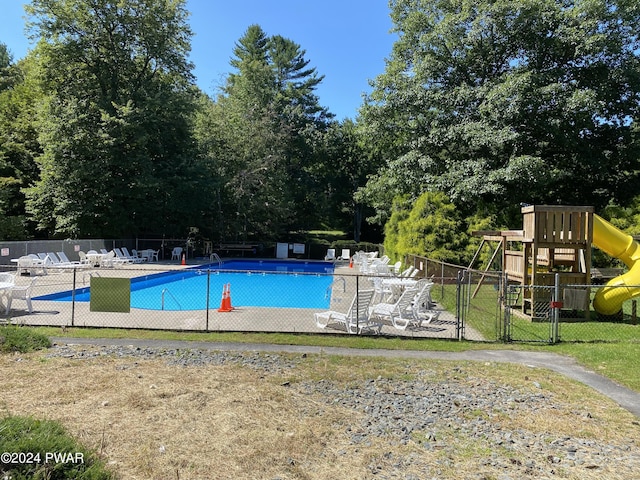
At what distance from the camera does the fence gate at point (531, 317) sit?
8.93 metres

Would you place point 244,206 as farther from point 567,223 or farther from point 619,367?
point 619,367

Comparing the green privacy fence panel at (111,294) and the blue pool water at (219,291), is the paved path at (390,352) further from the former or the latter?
the blue pool water at (219,291)

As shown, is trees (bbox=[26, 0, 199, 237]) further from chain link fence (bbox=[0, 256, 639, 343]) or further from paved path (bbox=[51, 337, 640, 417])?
paved path (bbox=[51, 337, 640, 417])

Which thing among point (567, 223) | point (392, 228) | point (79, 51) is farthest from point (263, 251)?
point (567, 223)

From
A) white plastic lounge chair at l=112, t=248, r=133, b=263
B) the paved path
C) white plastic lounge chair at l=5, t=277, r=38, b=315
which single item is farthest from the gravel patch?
white plastic lounge chair at l=112, t=248, r=133, b=263

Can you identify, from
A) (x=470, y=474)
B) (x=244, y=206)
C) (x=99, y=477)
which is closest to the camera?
(x=99, y=477)

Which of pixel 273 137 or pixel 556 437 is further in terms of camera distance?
pixel 273 137

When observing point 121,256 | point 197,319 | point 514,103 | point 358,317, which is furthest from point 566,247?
point 121,256

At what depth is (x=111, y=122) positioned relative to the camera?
27266mm

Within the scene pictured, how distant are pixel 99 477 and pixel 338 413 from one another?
8.42 feet

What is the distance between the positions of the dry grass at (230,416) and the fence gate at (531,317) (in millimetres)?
2387

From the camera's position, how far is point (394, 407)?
5.15 m

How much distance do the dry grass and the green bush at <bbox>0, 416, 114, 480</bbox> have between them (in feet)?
1.36

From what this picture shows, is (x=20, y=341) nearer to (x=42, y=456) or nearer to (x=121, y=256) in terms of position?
(x=42, y=456)
